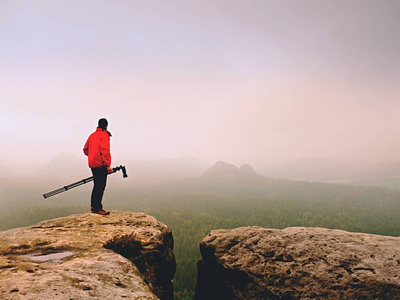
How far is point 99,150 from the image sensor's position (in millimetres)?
8867

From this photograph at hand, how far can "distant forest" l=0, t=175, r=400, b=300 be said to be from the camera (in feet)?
92.8

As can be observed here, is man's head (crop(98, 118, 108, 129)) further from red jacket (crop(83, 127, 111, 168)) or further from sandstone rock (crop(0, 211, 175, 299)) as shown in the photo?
sandstone rock (crop(0, 211, 175, 299))

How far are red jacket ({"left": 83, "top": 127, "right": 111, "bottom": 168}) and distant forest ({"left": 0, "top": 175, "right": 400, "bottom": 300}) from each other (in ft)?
28.2

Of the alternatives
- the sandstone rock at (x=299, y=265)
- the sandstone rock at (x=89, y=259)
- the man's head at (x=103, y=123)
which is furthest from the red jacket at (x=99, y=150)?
the sandstone rock at (x=299, y=265)

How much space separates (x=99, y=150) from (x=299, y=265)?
28.5ft

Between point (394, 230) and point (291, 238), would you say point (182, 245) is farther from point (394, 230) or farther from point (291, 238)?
point (394, 230)

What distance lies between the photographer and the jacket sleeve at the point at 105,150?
879cm

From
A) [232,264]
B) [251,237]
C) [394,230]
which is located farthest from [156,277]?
[394,230]

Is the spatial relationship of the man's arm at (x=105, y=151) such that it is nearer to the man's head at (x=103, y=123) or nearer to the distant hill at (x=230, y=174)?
the man's head at (x=103, y=123)

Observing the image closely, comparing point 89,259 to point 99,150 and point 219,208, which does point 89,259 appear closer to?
point 99,150

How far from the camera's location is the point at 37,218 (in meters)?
36.3

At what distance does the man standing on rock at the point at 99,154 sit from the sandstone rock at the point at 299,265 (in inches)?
218

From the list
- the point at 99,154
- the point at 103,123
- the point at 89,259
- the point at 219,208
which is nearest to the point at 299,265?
the point at 89,259

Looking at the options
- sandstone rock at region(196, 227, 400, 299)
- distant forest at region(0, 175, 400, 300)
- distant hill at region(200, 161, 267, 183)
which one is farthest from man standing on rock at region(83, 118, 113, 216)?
distant hill at region(200, 161, 267, 183)
